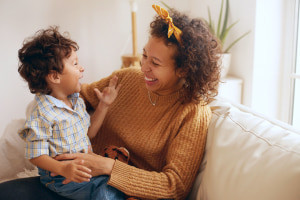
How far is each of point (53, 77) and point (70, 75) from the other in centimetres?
8

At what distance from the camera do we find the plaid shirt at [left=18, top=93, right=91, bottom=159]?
117 centimetres

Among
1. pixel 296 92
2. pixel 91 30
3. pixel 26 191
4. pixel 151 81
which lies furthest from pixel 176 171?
pixel 91 30

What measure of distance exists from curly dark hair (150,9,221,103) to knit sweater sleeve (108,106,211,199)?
0.12m

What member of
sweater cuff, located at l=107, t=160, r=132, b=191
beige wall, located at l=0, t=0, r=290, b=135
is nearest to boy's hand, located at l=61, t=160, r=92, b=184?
sweater cuff, located at l=107, t=160, r=132, b=191

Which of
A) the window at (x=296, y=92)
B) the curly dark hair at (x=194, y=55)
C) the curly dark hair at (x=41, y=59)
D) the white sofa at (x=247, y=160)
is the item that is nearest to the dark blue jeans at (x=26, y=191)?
the curly dark hair at (x=41, y=59)

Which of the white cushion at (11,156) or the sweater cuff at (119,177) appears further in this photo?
the white cushion at (11,156)

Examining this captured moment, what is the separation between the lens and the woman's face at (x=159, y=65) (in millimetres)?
1322

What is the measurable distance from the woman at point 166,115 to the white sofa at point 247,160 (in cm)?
8

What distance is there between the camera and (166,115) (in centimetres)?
136

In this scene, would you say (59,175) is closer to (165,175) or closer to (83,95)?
(165,175)

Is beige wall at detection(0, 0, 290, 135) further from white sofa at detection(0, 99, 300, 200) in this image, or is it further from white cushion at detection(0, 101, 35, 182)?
white sofa at detection(0, 99, 300, 200)

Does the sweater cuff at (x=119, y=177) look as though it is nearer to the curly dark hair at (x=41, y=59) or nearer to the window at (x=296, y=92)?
the curly dark hair at (x=41, y=59)

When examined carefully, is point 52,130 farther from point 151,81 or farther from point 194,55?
point 194,55

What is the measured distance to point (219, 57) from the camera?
4.60ft
